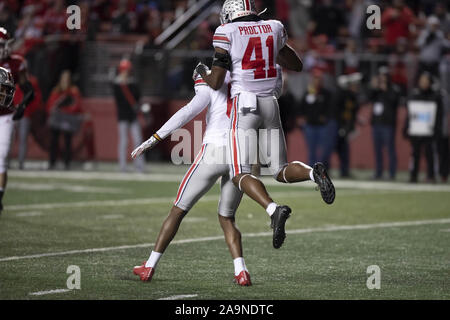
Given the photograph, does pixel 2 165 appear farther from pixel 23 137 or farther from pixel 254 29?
pixel 23 137

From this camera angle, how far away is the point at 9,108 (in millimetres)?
10602

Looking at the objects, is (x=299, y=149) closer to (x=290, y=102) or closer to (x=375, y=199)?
(x=290, y=102)

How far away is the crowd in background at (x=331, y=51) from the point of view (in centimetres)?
1819

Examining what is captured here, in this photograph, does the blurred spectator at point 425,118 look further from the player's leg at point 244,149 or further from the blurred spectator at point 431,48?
the player's leg at point 244,149

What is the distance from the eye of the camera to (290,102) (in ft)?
62.8

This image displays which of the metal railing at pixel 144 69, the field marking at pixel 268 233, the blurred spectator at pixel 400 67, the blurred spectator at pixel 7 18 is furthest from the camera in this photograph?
the blurred spectator at pixel 7 18

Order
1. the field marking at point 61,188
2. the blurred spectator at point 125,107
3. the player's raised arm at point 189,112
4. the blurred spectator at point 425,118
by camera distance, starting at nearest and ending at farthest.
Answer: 1. the player's raised arm at point 189,112
2. the field marking at point 61,188
3. the blurred spectator at point 425,118
4. the blurred spectator at point 125,107

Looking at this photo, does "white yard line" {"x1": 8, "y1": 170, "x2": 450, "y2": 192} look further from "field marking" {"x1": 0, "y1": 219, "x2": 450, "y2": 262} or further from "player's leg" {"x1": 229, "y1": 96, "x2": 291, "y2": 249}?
"player's leg" {"x1": 229, "y1": 96, "x2": 291, "y2": 249}

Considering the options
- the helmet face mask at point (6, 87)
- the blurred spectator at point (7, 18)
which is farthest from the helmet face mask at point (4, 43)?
the blurred spectator at point (7, 18)

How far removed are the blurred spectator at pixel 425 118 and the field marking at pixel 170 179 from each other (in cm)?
75

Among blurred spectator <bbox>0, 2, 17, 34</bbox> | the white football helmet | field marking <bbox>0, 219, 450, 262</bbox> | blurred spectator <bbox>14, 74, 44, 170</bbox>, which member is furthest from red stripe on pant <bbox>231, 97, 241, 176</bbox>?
blurred spectator <bbox>0, 2, 17, 34</bbox>

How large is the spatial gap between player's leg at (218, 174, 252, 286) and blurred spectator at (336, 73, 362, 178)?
10956 mm
